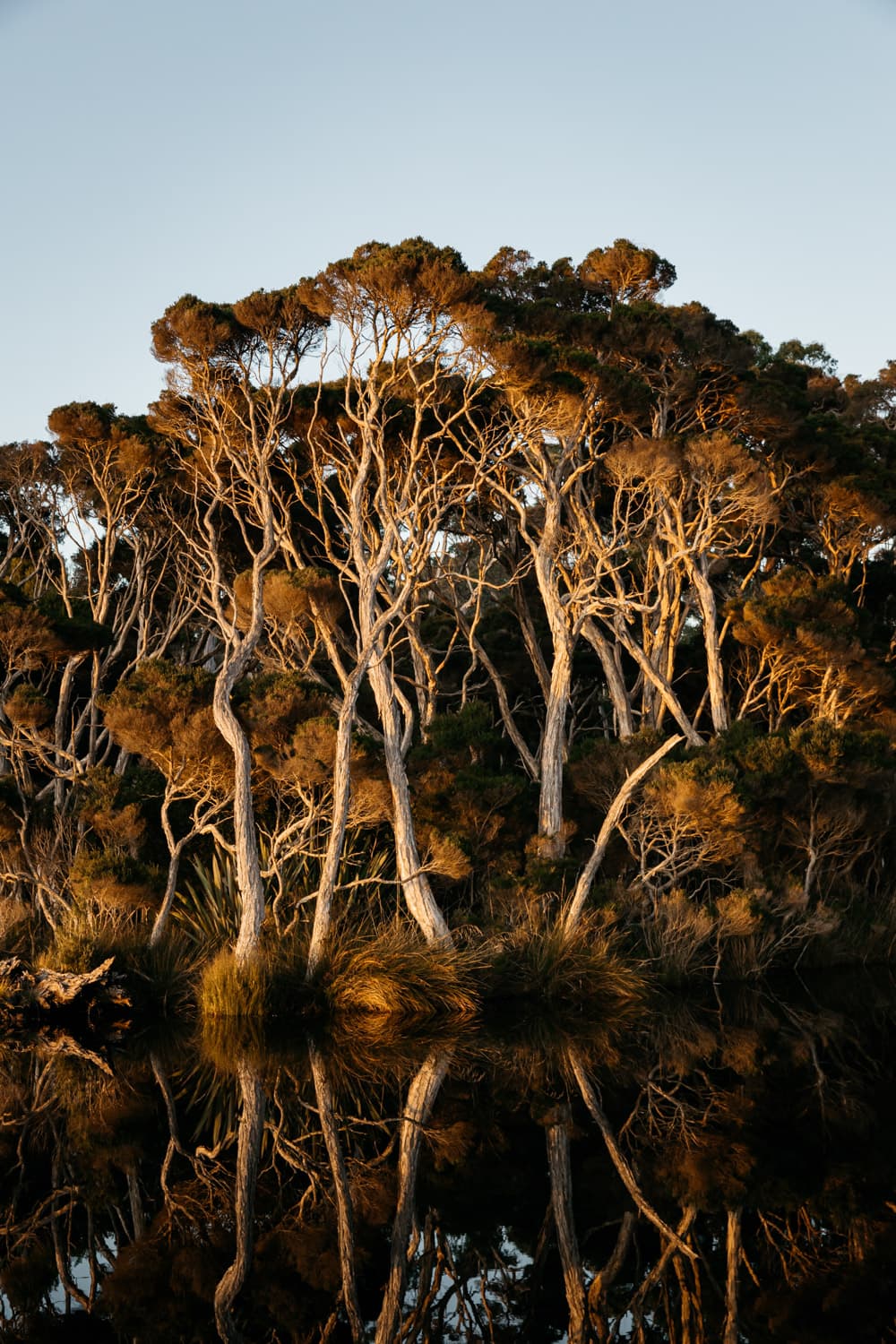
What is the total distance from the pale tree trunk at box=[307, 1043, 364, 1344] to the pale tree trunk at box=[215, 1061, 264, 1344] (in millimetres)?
459

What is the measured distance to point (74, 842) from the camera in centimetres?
1697

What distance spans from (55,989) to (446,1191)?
679 centimetres

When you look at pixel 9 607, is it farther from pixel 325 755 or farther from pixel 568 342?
pixel 568 342

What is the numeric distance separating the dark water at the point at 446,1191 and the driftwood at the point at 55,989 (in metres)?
0.88

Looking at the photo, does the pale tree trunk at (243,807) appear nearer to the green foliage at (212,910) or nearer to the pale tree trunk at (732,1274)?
the green foliage at (212,910)

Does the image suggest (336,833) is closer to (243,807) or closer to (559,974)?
(243,807)

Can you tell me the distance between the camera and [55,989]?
12.8m

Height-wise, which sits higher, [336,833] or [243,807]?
[243,807]

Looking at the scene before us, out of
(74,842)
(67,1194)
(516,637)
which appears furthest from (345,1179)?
(516,637)

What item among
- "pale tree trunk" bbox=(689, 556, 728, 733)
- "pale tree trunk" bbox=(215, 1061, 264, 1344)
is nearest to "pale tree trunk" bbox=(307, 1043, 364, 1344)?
"pale tree trunk" bbox=(215, 1061, 264, 1344)

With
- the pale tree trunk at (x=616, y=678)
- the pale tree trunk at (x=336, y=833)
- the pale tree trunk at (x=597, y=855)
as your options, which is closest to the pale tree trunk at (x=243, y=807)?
the pale tree trunk at (x=336, y=833)

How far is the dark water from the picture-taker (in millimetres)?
5637

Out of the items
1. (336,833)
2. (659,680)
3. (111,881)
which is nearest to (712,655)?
(659,680)

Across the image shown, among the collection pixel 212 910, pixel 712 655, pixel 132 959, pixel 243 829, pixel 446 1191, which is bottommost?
pixel 446 1191
